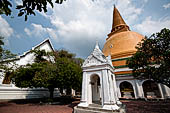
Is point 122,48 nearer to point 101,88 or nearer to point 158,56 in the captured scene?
point 158,56

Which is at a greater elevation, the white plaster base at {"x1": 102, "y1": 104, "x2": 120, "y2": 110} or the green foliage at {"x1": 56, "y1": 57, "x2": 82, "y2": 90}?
the green foliage at {"x1": 56, "y1": 57, "x2": 82, "y2": 90}

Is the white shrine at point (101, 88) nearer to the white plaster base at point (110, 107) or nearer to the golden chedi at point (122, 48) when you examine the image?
the white plaster base at point (110, 107)

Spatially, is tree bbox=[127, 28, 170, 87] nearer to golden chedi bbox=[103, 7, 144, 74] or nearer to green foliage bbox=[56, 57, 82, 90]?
golden chedi bbox=[103, 7, 144, 74]

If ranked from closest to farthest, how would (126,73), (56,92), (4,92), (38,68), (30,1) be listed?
1. (30,1)
2. (38,68)
3. (4,92)
4. (126,73)
5. (56,92)

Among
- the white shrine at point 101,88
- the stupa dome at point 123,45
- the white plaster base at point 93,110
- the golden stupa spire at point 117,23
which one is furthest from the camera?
the golden stupa spire at point 117,23

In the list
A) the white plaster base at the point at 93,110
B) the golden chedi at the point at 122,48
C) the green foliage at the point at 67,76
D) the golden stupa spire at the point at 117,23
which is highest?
Answer: the golden stupa spire at the point at 117,23

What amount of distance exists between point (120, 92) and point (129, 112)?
33.2 ft

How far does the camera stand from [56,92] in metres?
19.1

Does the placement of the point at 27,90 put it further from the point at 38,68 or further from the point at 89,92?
the point at 89,92

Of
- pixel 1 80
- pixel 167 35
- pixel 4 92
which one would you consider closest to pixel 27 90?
pixel 4 92

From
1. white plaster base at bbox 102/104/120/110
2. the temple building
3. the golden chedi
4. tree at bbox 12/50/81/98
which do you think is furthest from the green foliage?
the golden chedi

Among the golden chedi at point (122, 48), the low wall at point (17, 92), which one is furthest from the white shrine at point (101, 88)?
the low wall at point (17, 92)

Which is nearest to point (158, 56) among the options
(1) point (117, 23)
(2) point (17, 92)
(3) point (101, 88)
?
(3) point (101, 88)

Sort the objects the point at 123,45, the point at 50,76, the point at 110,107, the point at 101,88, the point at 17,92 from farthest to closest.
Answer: the point at 123,45 < the point at 17,92 < the point at 50,76 < the point at 101,88 < the point at 110,107
